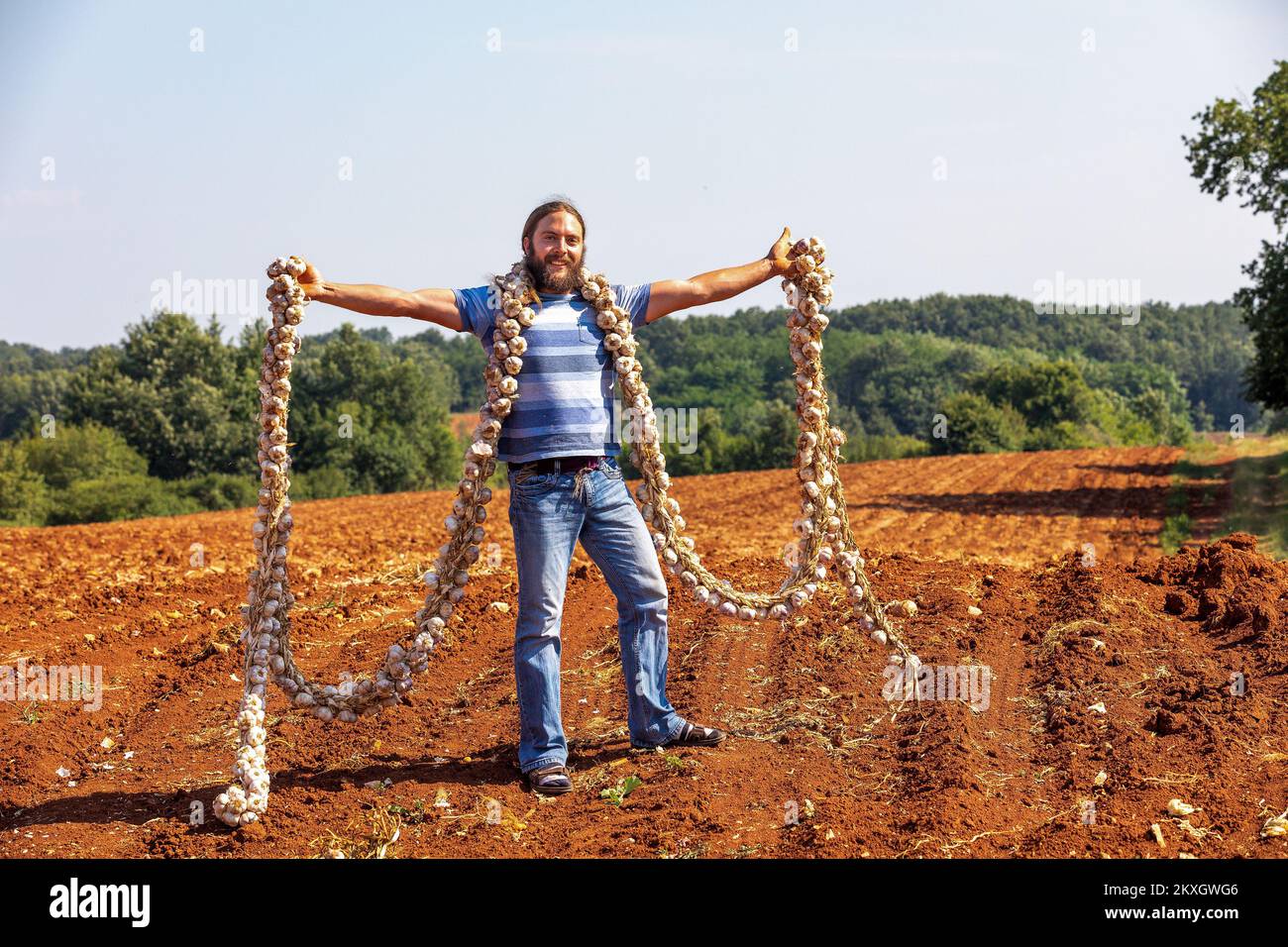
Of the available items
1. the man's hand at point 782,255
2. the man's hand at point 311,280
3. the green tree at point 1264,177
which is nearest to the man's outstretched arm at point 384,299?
the man's hand at point 311,280

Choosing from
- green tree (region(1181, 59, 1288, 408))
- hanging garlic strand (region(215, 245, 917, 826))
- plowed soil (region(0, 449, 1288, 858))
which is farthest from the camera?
green tree (region(1181, 59, 1288, 408))

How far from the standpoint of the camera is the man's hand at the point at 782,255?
19.4 feet

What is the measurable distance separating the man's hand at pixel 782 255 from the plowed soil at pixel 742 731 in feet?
7.36

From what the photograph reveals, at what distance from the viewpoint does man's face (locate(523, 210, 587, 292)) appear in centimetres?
540

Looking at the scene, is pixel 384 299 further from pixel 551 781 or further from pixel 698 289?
pixel 551 781

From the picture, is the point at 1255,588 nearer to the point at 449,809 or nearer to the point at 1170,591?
the point at 1170,591

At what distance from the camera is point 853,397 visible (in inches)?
2881

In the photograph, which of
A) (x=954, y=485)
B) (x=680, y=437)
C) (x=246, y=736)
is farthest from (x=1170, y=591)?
(x=680, y=437)

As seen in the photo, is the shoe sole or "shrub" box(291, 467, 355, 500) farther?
"shrub" box(291, 467, 355, 500)

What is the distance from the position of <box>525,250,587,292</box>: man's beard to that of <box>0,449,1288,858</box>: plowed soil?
2.18 m

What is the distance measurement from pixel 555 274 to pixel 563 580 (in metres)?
1.31

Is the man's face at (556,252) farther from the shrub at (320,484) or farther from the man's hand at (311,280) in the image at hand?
the shrub at (320,484)

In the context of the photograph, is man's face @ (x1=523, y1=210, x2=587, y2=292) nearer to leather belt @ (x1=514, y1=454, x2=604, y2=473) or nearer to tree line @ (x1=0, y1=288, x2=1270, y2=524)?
leather belt @ (x1=514, y1=454, x2=604, y2=473)

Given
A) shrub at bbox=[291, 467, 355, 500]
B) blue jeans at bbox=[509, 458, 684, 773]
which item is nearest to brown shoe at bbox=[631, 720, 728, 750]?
blue jeans at bbox=[509, 458, 684, 773]
